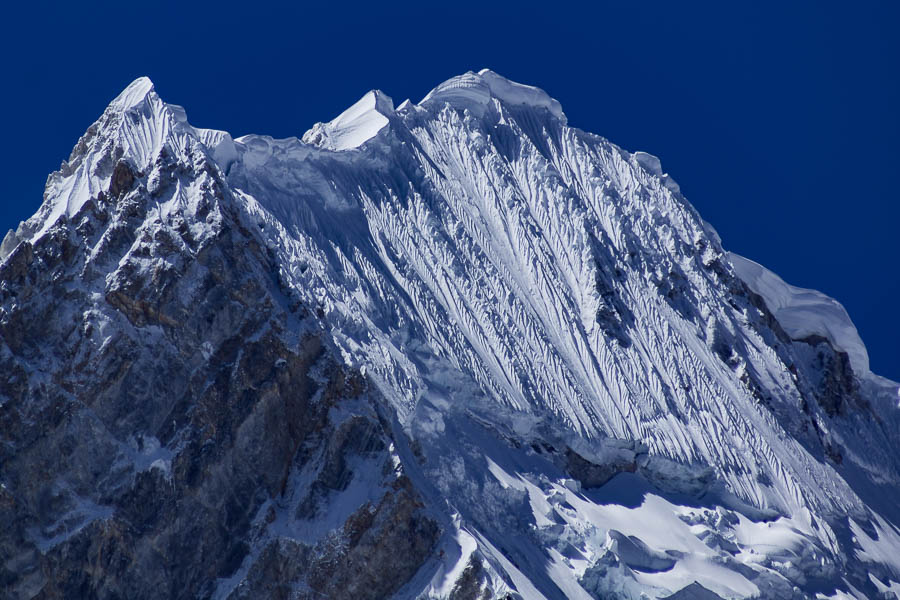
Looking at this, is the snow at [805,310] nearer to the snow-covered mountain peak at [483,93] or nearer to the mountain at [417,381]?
the mountain at [417,381]

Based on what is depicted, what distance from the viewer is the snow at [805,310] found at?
370 ft

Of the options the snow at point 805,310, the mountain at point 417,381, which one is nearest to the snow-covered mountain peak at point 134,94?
the mountain at point 417,381

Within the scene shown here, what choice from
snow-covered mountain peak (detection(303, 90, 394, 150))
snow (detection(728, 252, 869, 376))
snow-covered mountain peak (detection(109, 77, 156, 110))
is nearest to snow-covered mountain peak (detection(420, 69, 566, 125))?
snow-covered mountain peak (detection(303, 90, 394, 150))

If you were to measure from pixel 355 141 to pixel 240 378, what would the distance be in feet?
90.3

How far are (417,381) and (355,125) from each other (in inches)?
949

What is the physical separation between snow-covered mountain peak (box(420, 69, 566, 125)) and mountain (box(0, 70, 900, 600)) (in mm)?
185

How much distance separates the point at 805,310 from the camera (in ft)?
372

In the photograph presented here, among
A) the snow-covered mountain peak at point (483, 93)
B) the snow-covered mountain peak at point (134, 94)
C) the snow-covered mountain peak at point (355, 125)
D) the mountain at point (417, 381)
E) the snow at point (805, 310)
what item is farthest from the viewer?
the snow at point (805, 310)

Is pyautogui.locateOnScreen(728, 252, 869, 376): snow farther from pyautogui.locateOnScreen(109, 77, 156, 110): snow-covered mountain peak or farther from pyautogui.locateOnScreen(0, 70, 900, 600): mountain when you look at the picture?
pyautogui.locateOnScreen(109, 77, 156, 110): snow-covered mountain peak

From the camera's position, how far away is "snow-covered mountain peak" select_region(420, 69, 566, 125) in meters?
108

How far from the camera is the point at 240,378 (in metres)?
78.1

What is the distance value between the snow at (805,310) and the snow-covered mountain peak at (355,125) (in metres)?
26.1

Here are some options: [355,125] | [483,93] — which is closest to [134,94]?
[355,125]

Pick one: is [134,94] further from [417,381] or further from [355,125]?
[417,381]
